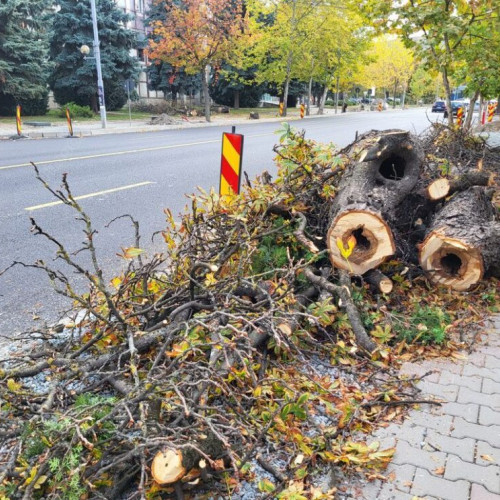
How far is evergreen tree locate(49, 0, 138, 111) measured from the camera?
1095 inches

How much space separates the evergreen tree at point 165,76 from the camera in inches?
1363

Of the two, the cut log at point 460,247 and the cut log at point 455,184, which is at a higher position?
the cut log at point 455,184

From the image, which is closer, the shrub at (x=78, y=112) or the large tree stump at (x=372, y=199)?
the large tree stump at (x=372, y=199)

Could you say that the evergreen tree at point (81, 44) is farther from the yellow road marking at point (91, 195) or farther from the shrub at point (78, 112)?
the yellow road marking at point (91, 195)

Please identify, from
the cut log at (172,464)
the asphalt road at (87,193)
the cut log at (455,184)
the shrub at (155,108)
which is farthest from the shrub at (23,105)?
the cut log at (172,464)

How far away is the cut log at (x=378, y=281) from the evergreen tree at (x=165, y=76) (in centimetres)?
3260

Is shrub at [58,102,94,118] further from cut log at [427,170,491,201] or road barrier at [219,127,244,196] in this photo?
cut log at [427,170,491,201]

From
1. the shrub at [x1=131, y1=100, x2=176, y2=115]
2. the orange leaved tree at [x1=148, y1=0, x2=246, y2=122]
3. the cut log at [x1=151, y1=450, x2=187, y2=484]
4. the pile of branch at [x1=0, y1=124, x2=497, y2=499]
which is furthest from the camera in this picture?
the shrub at [x1=131, y1=100, x2=176, y2=115]

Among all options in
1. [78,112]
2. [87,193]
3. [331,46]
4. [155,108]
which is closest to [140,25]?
[155,108]

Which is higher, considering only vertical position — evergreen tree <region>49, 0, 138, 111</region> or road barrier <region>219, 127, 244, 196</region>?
evergreen tree <region>49, 0, 138, 111</region>

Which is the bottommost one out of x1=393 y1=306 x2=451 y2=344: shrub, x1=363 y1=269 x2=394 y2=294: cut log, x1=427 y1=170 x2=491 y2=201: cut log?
x1=393 y1=306 x2=451 y2=344: shrub

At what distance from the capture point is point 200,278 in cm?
316

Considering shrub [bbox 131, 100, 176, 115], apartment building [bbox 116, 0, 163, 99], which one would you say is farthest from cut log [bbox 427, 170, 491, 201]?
apartment building [bbox 116, 0, 163, 99]

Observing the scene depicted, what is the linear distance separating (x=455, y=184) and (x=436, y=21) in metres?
4.07
